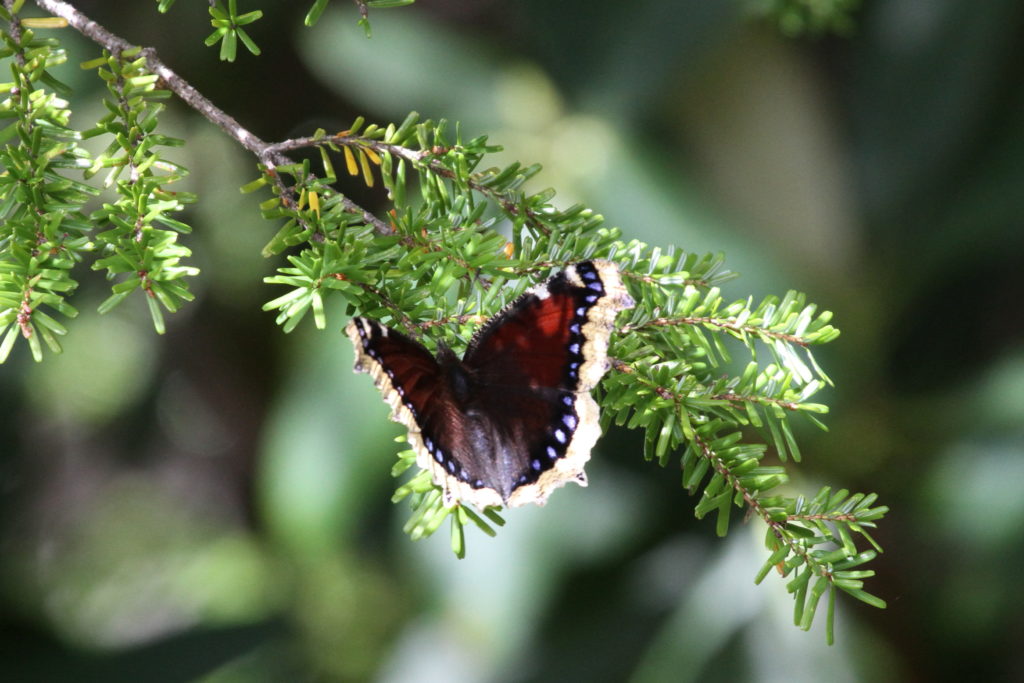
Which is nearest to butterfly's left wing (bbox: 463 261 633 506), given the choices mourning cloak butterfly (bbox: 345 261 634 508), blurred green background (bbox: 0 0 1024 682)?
mourning cloak butterfly (bbox: 345 261 634 508)

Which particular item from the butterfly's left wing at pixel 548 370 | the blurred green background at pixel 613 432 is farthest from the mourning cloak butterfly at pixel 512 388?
the blurred green background at pixel 613 432

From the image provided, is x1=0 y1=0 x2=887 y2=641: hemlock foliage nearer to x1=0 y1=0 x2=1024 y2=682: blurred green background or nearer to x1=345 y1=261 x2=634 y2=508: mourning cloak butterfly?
x1=345 y1=261 x2=634 y2=508: mourning cloak butterfly

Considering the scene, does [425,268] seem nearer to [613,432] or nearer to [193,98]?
[193,98]

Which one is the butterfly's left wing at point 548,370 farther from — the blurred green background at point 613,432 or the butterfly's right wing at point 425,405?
the blurred green background at point 613,432

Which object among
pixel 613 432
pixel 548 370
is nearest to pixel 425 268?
pixel 548 370

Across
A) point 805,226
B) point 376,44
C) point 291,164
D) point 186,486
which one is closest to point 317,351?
point 376,44

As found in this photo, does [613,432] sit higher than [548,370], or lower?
lower
